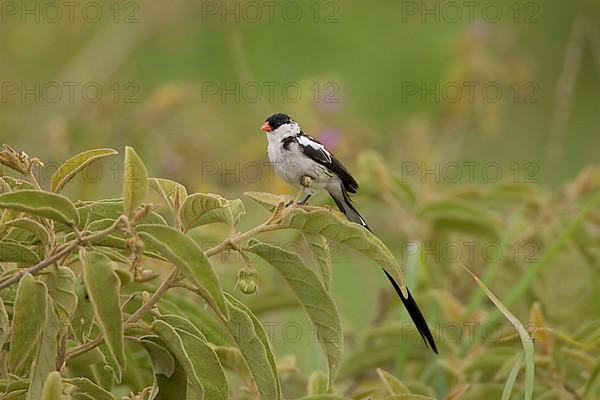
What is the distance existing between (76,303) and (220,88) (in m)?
6.84

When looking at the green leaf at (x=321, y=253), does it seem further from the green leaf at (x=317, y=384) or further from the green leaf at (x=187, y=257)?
the green leaf at (x=317, y=384)

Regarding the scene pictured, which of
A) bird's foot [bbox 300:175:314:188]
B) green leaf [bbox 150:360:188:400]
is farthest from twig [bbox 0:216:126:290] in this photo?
bird's foot [bbox 300:175:314:188]

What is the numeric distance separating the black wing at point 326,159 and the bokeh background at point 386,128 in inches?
15.5

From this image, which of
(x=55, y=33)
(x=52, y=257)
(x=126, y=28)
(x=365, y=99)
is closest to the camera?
(x=52, y=257)

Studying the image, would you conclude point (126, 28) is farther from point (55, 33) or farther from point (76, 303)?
point (76, 303)

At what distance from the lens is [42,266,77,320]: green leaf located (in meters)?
1.80

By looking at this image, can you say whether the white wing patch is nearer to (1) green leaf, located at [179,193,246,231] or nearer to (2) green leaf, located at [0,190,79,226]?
(1) green leaf, located at [179,193,246,231]

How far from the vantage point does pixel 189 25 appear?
832 cm

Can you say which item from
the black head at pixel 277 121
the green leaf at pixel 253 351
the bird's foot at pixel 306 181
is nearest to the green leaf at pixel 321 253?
the green leaf at pixel 253 351

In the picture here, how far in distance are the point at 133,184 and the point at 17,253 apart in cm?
29

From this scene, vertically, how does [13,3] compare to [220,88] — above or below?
above

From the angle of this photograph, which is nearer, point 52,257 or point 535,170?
point 52,257

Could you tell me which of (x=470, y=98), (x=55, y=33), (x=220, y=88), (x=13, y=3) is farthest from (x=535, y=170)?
(x=13, y=3)

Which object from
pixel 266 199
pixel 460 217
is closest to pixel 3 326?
pixel 266 199
